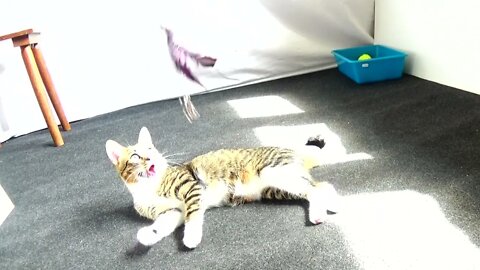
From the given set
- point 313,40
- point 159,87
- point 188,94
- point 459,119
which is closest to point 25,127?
point 159,87

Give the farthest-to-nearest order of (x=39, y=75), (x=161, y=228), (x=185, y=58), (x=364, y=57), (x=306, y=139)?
(x=185, y=58) → (x=364, y=57) → (x=39, y=75) → (x=306, y=139) → (x=161, y=228)

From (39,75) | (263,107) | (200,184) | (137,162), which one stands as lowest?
(263,107)

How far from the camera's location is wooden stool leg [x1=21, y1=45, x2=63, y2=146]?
1.95 meters

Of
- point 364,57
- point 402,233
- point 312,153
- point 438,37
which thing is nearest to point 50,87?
point 312,153

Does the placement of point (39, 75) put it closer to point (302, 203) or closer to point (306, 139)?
point (306, 139)

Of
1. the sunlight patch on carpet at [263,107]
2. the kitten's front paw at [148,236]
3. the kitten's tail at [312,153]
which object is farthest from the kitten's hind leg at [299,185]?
the sunlight patch on carpet at [263,107]

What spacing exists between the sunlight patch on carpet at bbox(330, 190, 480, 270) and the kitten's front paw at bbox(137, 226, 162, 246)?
0.50 m

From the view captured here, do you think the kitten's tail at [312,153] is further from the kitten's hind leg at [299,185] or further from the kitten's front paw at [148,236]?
the kitten's front paw at [148,236]

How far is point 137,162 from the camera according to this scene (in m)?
1.17

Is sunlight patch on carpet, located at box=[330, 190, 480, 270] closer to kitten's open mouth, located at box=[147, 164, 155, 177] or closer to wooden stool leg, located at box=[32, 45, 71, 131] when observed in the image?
kitten's open mouth, located at box=[147, 164, 155, 177]

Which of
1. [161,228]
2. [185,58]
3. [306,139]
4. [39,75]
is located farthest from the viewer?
[185,58]

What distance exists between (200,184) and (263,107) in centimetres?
101

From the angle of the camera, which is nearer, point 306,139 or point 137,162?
point 137,162

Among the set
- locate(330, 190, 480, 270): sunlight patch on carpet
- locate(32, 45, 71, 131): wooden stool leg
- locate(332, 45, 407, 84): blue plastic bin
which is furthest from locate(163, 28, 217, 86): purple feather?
locate(330, 190, 480, 270): sunlight patch on carpet
